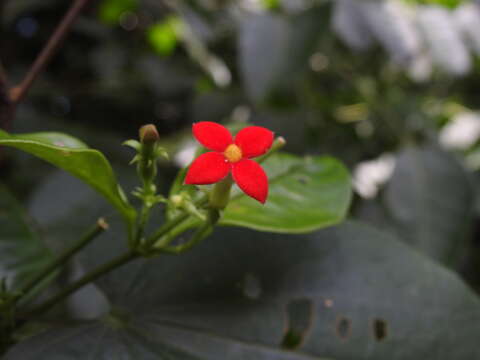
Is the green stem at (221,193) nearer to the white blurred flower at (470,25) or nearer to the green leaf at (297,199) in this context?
the green leaf at (297,199)

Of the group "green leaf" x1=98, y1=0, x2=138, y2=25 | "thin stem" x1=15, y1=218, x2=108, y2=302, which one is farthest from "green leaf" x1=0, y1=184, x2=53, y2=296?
"green leaf" x1=98, y1=0, x2=138, y2=25

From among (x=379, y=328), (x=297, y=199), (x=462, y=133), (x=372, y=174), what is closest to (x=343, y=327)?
(x=379, y=328)

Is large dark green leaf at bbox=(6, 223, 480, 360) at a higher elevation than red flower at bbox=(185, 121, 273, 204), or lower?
lower

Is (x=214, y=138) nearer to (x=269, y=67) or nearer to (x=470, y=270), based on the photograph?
(x=269, y=67)

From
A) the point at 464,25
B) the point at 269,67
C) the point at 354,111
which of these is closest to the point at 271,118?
the point at 269,67

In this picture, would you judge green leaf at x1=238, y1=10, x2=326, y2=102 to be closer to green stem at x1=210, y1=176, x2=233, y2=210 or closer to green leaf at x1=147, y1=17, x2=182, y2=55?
green leaf at x1=147, y1=17, x2=182, y2=55

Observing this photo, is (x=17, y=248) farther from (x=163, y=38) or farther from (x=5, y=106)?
(x=163, y=38)

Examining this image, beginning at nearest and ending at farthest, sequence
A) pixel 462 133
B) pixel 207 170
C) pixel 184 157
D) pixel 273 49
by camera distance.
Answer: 1. pixel 207 170
2. pixel 184 157
3. pixel 273 49
4. pixel 462 133
